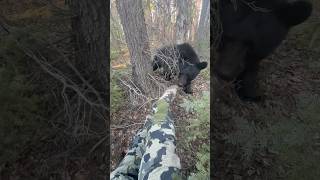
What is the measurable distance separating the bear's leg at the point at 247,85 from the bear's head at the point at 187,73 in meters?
0.54

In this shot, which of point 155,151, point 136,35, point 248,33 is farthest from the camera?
point 248,33

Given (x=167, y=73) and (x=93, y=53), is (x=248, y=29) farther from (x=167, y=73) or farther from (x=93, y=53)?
(x=93, y=53)

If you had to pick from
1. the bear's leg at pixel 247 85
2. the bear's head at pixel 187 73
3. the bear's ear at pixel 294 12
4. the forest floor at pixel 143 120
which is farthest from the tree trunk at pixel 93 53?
the bear's ear at pixel 294 12

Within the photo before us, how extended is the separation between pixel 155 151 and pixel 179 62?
0.48m

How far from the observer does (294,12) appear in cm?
287

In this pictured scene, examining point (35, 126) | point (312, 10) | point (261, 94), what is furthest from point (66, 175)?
point (312, 10)

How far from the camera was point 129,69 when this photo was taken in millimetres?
2404

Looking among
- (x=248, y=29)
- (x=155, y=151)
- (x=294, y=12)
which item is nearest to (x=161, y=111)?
(x=155, y=151)

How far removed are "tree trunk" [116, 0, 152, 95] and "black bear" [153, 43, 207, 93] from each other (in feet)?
0.19

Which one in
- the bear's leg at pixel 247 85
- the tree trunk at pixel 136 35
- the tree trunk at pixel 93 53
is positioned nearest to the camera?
the tree trunk at pixel 136 35

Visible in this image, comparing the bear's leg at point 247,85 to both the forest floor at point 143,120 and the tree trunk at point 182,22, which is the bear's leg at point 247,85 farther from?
the tree trunk at point 182,22

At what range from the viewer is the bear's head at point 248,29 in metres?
2.78

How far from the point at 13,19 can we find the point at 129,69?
3.97 feet

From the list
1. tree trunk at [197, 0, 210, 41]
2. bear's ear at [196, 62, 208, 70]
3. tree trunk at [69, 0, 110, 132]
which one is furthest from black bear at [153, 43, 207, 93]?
tree trunk at [69, 0, 110, 132]
